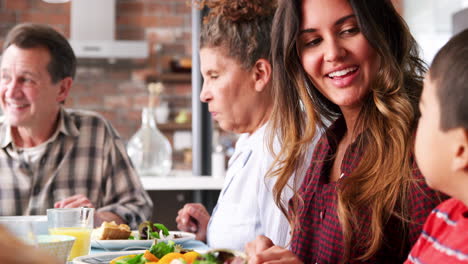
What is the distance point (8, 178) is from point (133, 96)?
4.04 metres

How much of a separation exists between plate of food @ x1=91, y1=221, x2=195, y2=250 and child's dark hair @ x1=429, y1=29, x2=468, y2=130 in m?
0.86

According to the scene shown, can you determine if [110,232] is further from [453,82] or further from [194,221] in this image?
[453,82]

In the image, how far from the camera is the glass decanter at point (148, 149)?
2818 millimetres

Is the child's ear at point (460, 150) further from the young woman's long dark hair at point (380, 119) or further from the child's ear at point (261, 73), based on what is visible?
the child's ear at point (261, 73)

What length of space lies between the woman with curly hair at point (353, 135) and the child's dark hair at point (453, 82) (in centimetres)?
31

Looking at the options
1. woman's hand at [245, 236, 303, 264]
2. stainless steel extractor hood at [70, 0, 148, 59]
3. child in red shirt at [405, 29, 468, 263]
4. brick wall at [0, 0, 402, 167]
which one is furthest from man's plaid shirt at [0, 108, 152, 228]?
brick wall at [0, 0, 402, 167]

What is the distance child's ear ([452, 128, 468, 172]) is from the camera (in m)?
0.67

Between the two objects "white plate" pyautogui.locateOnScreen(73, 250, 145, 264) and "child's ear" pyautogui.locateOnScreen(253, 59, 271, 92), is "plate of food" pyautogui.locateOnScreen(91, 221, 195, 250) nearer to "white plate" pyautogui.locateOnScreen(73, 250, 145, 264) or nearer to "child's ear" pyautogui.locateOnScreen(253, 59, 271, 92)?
"white plate" pyautogui.locateOnScreen(73, 250, 145, 264)

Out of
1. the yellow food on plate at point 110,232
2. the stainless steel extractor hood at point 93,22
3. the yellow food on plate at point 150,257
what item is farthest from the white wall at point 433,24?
the yellow food on plate at point 150,257

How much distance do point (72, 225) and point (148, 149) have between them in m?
1.63

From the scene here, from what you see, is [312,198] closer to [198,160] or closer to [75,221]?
[75,221]

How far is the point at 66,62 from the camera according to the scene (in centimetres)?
227

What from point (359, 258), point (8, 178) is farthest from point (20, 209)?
point (359, 258)

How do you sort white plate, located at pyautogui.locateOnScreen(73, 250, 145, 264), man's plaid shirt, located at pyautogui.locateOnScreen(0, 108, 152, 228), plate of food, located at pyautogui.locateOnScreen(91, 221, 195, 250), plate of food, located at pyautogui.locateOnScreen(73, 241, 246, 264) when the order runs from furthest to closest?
man's plaid shirt, located at pyautogui.locateOnScreen(0, 108, 152, 228) → plate of food, located at pyautogui.locateOnScreen(91, 221, 195, 250) → white plate, located at pyautogui.locateOnScreen(73, 250, 145, 264) → plate of food, located at pyautogui.locateOnScreen(73, 241, 246, 264)
